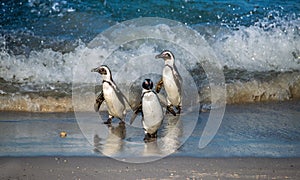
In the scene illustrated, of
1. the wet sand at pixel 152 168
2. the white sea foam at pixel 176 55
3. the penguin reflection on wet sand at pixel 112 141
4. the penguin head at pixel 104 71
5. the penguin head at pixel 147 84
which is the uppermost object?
the white sea foam at pixel 176 55

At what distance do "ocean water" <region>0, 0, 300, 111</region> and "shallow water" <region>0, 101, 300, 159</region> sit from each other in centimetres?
73

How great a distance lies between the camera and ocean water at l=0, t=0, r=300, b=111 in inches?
330

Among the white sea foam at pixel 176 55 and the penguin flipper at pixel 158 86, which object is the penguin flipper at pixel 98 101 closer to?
the penguin flipper at pixel 158 86

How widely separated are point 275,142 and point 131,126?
60.3 inches

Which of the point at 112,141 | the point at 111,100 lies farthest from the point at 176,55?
the point at 112,141

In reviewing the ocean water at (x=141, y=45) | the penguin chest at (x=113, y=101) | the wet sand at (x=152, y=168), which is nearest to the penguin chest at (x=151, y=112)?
the penguin chest at (x=113, y=101)

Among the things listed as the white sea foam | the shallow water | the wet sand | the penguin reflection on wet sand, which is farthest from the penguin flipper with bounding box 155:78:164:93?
the wet sand

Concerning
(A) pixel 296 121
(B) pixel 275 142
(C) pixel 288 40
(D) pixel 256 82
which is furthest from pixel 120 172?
(C) pixel 288 40

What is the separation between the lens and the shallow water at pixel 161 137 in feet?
19.0

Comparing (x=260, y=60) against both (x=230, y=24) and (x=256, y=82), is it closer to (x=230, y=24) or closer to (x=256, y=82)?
(x=256, y=82)

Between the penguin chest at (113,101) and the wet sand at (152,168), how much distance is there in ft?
Result: 4.88

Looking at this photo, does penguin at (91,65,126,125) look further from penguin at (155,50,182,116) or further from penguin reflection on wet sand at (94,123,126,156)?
penguin at (155,50,182,116)

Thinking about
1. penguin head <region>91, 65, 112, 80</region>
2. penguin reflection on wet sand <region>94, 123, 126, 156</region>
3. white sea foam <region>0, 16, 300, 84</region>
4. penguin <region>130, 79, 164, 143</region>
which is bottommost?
penguin reflection on wet sand <region>94, 123, 126, 156</region>

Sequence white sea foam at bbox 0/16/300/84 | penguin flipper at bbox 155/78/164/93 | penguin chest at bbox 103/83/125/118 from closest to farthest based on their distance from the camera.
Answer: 1. penguin chest at bbox 103/83/125/118
2. penguin flipper at bbox 155/78/164/93
3. white sea foam at bbox 0/16/300/84
